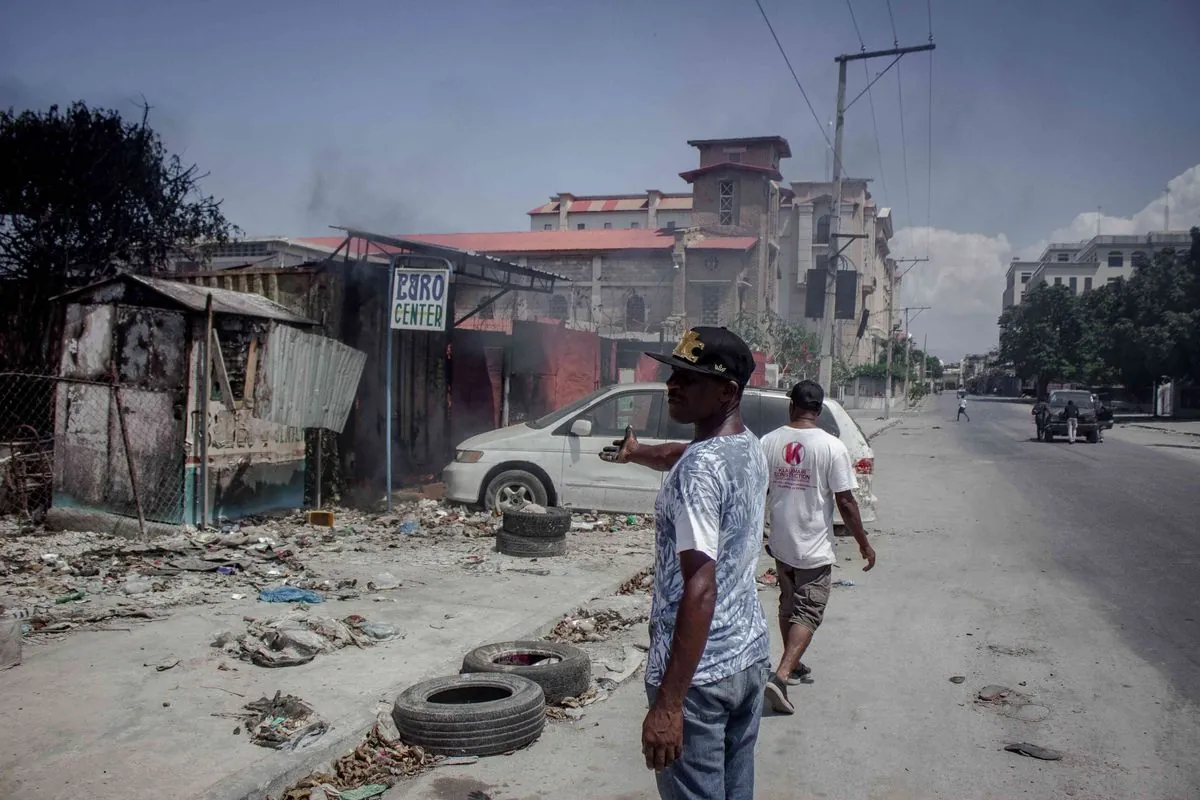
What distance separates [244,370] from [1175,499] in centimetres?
1353

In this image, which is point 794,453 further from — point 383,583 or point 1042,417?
point 1042,417

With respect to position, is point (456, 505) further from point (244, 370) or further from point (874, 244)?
point (874, 244)

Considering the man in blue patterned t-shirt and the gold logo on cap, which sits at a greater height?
the gold logo on cap

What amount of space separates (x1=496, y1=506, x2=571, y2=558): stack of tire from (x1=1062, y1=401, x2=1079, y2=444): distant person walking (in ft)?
77.3

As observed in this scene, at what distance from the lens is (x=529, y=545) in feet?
28.5

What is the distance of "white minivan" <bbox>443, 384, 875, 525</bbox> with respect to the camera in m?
10.2

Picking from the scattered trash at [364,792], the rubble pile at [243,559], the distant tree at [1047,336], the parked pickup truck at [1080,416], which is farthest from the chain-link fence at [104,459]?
the distant tree at [1047,336]

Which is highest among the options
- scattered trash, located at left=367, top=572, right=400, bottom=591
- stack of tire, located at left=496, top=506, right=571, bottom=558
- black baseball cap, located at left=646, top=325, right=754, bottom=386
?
black baseball cap, located at left=646, top=325, right=754, bottom=386

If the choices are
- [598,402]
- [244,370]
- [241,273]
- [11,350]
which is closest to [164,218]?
[11,350]

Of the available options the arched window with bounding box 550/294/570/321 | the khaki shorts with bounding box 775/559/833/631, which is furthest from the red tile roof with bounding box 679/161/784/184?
the khaki shorts with bounding box 775/559/833/631

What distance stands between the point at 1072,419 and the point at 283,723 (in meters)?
27.9

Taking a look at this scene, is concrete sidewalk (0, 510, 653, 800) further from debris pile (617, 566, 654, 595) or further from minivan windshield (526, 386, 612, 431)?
minivan windshield (526, 386, 612, 431)

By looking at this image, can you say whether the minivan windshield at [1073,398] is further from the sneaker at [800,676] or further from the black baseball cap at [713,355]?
the black baseball cap at [713,355]

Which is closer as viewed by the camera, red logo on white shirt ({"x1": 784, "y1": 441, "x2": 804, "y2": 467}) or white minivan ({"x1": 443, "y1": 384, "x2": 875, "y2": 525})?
red logo on white shirt ({"x1": 784, "y1": 441, "x2": 804, "y2": 467})
